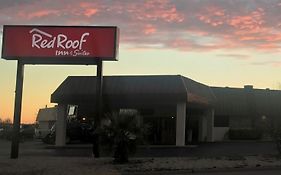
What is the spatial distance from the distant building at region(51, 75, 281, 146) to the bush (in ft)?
1.34

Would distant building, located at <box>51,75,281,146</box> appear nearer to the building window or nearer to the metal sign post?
the building window

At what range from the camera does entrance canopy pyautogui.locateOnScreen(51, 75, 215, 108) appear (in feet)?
121

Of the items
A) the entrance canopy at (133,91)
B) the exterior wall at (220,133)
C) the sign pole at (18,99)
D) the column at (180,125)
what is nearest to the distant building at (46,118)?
the exterior wall at (220,133)

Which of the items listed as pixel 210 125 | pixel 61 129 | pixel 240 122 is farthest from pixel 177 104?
pixel 240 122

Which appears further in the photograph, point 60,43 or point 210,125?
point 210,125

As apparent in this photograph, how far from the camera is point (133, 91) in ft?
125

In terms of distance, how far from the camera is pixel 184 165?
23.2 meters

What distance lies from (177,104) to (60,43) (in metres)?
10.5

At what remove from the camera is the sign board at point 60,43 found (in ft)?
96.5

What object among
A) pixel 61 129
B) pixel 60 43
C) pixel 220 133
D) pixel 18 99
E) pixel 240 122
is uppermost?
pixel 60 43

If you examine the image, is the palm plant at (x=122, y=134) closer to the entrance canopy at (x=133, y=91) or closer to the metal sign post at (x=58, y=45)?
the metal sign post at (x=58, y=45)

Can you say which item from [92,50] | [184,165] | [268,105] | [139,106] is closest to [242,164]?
[184,165]

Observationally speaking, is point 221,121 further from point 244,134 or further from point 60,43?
point 60,43

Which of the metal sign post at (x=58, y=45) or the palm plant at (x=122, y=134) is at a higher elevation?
the metal sign post at (x=58, y=45)
